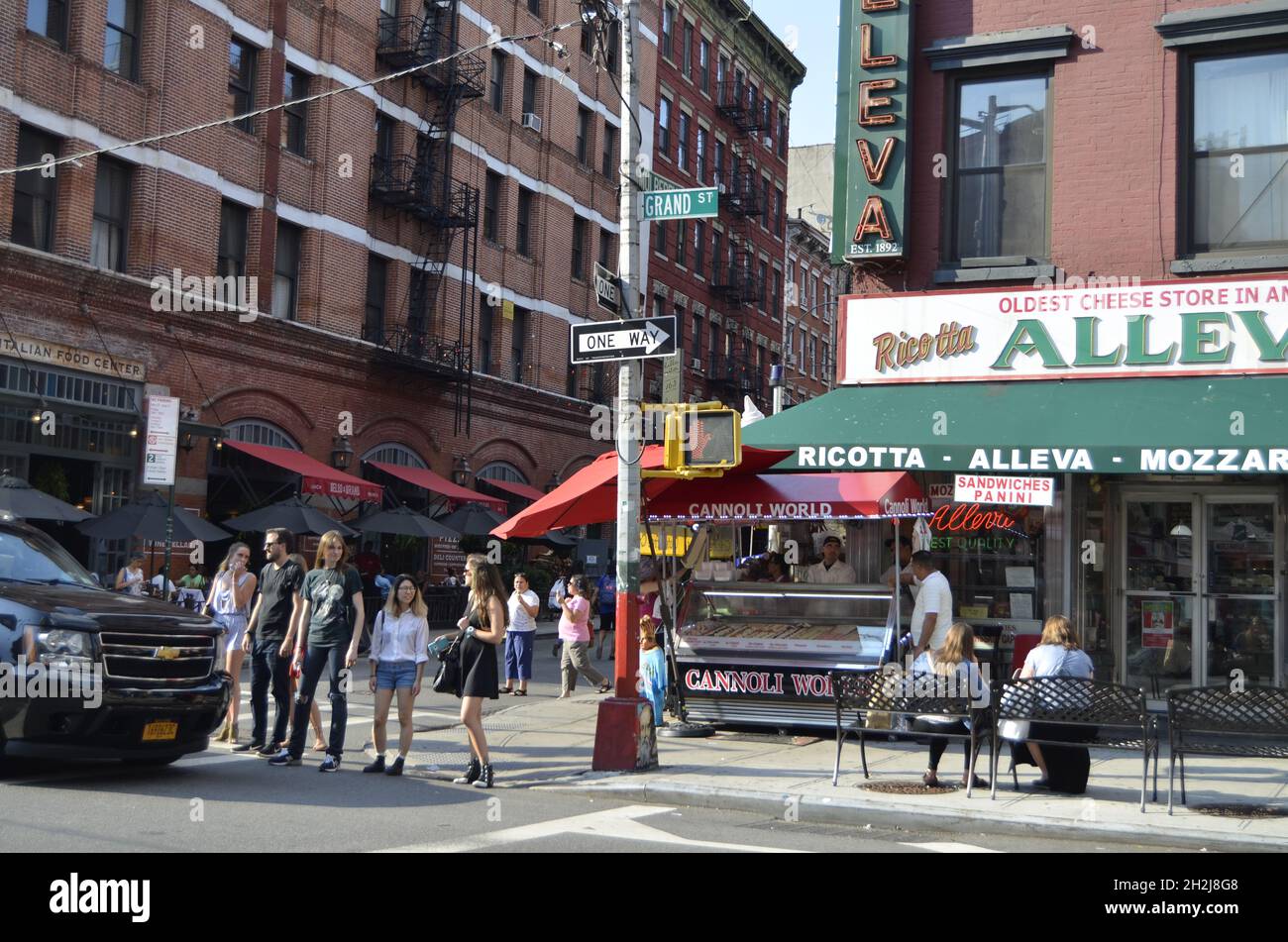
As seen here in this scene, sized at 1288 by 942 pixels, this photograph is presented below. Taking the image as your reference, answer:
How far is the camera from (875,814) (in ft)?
30.7

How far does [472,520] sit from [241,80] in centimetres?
1081

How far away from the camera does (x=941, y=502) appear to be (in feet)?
48.3

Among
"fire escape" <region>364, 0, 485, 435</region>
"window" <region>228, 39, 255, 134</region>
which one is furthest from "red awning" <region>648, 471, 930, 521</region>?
"fire escape" <region>364, 0, 485, 435</region>

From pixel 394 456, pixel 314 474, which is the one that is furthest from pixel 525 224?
pixel 314 474

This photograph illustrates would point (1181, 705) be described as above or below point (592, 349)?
below

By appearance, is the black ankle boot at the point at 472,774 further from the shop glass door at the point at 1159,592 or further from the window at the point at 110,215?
the window at the point at 110,215

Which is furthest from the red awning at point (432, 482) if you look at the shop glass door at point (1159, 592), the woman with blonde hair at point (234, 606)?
the shop glass door at point (1159, 592)

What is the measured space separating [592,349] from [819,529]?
6.43 m

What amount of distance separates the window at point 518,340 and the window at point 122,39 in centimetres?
1442

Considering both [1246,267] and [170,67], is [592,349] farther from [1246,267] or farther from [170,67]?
[170,67]

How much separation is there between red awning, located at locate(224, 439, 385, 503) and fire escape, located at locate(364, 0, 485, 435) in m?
4.29

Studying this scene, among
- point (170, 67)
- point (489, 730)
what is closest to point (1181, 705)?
point (489, 730)

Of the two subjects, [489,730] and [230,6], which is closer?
[489,730]
